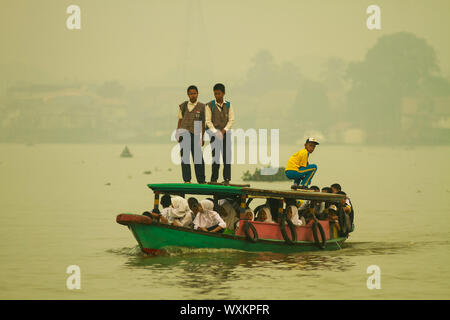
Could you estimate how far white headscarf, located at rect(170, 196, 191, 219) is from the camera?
16.8 metres

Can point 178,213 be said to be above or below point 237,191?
below

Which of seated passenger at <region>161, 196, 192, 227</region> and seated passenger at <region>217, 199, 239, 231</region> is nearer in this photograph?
seated passenger at <region>161, 196, 192, 227</region>

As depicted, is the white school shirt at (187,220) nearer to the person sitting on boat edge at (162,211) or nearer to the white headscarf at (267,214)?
the person sitting on boat edge at (162,211)

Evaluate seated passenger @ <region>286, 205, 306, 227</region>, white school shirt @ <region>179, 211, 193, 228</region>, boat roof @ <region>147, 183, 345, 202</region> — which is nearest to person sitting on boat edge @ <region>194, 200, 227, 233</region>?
white school shirt @ <region>179, 211, 193, 228</region>

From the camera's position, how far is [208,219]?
16.9 metres

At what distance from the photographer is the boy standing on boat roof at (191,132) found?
704 inches

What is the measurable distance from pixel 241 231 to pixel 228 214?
28.1 inches

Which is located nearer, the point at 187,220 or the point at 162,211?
the point at 187,220

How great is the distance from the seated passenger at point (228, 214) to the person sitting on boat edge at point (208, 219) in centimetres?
69

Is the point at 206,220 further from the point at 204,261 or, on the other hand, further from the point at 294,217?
the point at 294,217

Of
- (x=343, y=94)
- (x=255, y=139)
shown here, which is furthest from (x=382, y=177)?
(x=343, y=94)

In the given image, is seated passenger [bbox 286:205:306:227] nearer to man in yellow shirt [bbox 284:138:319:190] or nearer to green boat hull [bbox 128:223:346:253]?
man in yellow shirt [bbox 284:138:319:190]

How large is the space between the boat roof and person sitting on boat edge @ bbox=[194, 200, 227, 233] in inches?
11.8

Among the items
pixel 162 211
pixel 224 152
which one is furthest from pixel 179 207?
pixel 224 152
